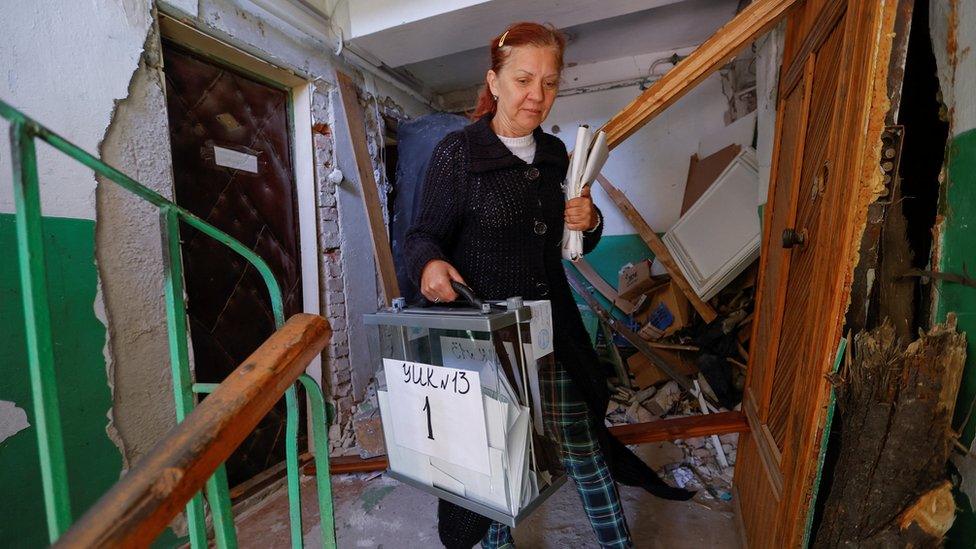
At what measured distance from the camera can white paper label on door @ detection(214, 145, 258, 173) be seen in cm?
203

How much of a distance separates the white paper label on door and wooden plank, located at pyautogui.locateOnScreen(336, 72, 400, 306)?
1.78ft

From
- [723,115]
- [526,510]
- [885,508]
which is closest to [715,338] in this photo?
[723,115]

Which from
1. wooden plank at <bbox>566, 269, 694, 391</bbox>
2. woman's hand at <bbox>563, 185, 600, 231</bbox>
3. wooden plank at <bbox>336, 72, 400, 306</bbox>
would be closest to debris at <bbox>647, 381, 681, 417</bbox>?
wooden plank at <bbox>566, 269, 694, 391</bbox>

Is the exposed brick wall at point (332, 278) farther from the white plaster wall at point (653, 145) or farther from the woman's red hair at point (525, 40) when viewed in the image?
the white plaster wall at point (653, 145)

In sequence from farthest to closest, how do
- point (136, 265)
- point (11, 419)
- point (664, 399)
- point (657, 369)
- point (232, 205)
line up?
point (657, 369)
point (664, 399)
point (232, 205)
point (136, 265)
point (11, 419)

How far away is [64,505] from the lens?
19.3 inches

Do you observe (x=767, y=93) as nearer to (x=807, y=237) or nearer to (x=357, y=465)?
(x=807, y=237)

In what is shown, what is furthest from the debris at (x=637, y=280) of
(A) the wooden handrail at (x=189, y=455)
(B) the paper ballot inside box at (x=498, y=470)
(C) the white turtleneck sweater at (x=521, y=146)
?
(A) the wooden handrail at (x=189, y=455)

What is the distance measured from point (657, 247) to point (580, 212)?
199cm

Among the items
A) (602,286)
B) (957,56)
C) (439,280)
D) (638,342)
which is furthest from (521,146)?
(602,286)

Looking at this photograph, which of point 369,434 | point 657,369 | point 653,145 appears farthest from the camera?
Result: point 653,145

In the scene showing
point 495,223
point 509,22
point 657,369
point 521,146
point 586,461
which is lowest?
point 657,369

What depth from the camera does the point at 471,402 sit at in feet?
2.76

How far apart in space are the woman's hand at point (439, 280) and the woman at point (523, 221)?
0.06 feet
